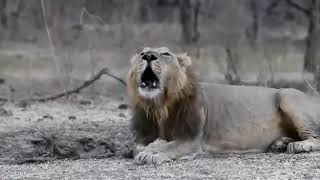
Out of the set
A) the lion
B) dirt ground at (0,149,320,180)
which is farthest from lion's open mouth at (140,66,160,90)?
dirt ground at (0,149,320,180)

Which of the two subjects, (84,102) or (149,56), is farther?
(84,102)

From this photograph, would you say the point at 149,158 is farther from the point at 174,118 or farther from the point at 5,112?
the point at 5,112

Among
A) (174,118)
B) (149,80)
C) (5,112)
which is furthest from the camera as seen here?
(5,112)

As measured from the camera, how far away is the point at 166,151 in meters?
6.03

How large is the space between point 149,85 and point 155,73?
100mm

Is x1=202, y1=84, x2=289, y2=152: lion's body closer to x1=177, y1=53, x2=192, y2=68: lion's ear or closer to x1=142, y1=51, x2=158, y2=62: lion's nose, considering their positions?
x1=177, y1=53, x2=192, y2=68: lion's ear

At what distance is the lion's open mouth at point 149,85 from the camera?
5922 millimetres

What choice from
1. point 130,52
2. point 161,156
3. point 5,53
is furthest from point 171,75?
point 5,53

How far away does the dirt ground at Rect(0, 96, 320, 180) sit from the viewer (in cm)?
546

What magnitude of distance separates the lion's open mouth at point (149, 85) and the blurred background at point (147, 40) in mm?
3218

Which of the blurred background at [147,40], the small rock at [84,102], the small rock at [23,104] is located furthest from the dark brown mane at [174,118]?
the small rock at [84,102]

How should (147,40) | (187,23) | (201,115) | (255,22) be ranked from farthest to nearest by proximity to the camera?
(255,22)
(187,23)
(147,40)
(201,115)

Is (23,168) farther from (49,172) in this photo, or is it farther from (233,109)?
(233,109)

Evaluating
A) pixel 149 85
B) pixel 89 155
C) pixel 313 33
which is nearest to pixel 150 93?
pixel 149 85
